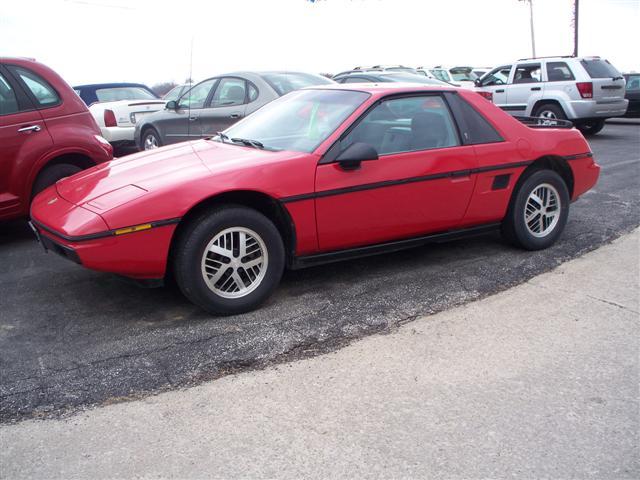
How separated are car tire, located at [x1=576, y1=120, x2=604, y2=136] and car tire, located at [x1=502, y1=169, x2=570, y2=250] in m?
9.61

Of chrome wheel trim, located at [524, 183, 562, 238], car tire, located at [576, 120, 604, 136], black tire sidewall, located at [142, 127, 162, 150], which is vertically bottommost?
car tire, located at [576, 120, 604, 136]

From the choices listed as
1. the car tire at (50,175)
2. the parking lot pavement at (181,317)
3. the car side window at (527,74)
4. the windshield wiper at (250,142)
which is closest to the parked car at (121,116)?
the car tire at (50,175)

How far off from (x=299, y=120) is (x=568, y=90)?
1032 centimetres

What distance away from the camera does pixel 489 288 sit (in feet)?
15.3

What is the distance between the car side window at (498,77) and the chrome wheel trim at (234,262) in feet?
40.7

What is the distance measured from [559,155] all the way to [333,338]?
286 centimetres

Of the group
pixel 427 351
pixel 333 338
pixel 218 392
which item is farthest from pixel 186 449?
pixel 427 351

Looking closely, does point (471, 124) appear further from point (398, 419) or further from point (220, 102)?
point (220, 102)

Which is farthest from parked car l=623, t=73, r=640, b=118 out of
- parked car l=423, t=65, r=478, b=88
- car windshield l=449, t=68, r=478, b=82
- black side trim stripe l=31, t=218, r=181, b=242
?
black side trim stripe l=31, t=218, r=181, b=242

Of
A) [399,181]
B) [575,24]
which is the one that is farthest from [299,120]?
[575,24]

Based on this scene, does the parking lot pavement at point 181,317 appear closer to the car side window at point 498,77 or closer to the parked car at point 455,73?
the car side window at point 498,77

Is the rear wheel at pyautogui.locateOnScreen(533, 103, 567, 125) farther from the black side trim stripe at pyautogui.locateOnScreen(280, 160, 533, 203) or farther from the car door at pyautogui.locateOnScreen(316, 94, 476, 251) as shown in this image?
the car door at pyautogui.locateOnScreen(316, 94, 476, 251)

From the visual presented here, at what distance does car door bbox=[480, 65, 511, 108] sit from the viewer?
14.9 meters

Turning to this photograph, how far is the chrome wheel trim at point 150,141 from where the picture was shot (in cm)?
974
